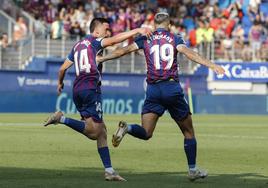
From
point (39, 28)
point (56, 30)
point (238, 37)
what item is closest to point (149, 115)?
point (56, 30)

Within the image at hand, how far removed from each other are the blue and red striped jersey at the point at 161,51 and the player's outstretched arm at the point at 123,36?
0.53 ft

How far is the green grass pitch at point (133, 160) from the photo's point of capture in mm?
12469

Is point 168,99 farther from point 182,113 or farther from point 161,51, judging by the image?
point 161,51

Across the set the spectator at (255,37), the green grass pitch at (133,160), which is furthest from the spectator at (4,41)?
the green grass pitch at (133,160)

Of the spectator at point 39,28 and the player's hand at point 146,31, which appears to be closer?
the player's hand at point 146,31

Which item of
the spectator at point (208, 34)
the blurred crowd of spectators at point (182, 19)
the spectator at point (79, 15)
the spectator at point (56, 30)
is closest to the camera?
the spectator at point (56, 30)

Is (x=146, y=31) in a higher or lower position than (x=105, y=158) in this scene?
higher

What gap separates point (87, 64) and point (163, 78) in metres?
1.07

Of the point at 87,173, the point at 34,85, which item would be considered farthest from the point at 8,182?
the point at 34,85

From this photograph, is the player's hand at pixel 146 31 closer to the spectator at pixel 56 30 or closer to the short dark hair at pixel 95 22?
the short dark hair at pixel 95 22

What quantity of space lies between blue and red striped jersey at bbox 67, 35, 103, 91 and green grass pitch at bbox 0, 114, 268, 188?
50.4 inches

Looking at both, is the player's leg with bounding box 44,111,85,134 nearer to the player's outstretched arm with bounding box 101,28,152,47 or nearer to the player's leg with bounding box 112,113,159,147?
the player's leg with bounding box 112,113,159,147

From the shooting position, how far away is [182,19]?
152 ft

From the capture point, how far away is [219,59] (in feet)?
148
